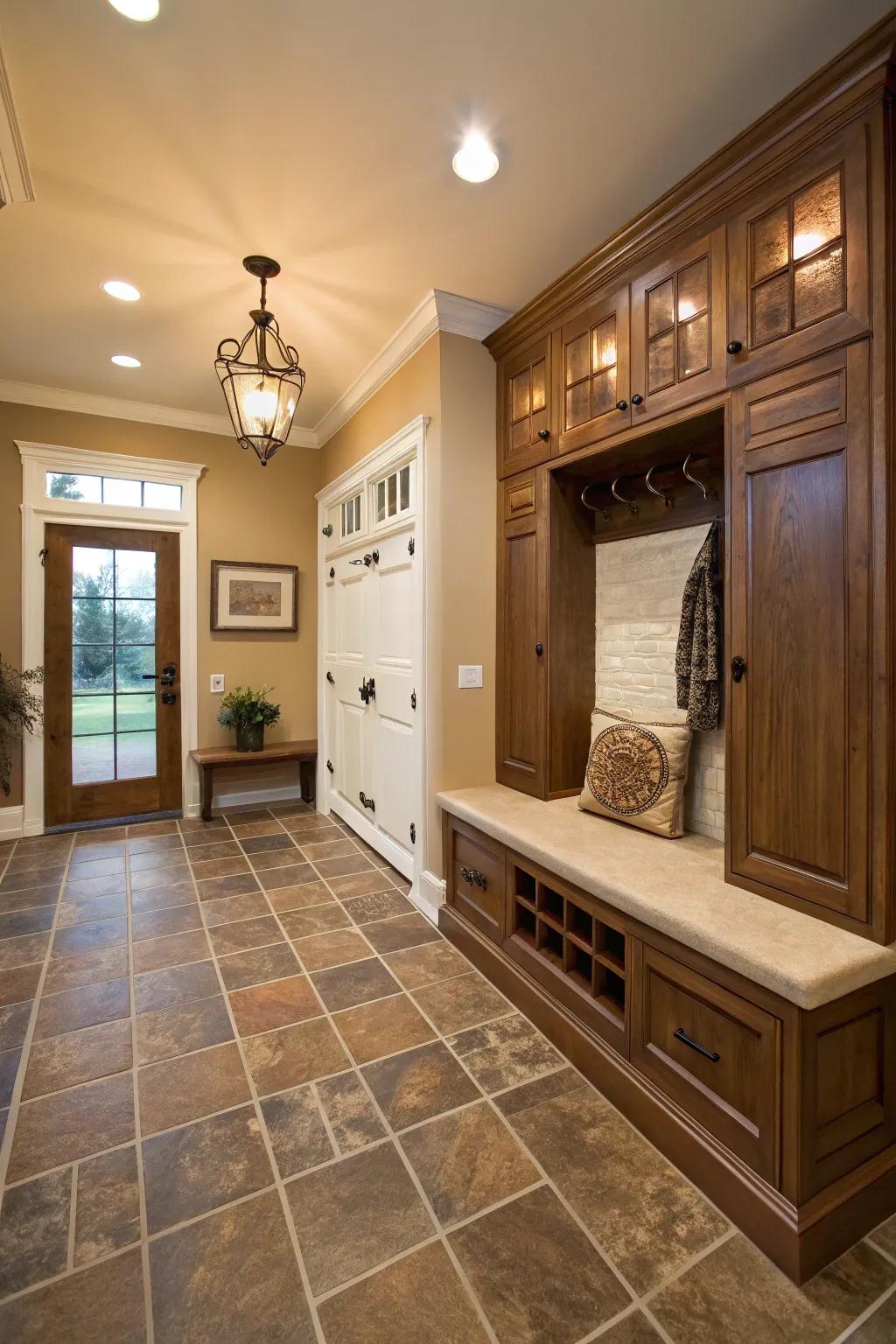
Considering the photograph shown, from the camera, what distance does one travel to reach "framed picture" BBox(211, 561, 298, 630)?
15.3 feet

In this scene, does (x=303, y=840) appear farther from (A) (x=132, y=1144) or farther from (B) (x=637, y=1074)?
(B) (x=637, y=1074)

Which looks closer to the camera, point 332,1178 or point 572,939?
point 332,1178

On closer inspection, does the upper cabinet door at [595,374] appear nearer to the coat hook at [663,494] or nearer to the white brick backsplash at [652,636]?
the coat hook at [663,494]

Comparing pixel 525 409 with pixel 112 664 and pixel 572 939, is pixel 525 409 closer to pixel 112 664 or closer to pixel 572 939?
pixel 572 939

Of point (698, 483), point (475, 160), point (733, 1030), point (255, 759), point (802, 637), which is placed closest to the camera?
point (733, 1030)

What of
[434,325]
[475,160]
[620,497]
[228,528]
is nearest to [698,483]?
[620,497]

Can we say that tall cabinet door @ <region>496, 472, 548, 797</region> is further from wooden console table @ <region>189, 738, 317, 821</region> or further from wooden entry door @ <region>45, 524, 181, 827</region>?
wooden entry door @ <region>45, 524, 181, 827</region>

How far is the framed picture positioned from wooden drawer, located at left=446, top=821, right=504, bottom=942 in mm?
2770

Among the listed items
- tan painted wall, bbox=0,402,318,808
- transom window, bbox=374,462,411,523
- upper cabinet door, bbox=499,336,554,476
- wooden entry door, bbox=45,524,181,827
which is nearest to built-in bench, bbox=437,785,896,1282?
→ upper cabinet door, bbox=499,336,554,476

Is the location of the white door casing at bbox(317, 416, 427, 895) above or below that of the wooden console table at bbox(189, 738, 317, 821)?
above

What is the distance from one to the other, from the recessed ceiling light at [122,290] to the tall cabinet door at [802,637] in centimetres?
277

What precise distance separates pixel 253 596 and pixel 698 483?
3577 mm

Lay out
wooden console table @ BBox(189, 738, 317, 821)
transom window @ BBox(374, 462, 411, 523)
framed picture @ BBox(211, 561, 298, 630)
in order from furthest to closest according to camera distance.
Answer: framed picture @ BBox(211, 561, 298, 630)
wooden console table @ BBox(189, 738, 317, 821)
transom window @ BBox(374, 462, 411, 523)

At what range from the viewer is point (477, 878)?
2.57 metres
